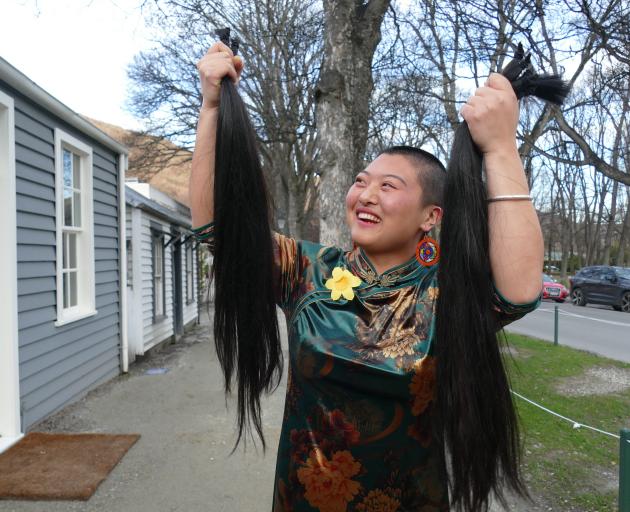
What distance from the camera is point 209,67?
1325 mm

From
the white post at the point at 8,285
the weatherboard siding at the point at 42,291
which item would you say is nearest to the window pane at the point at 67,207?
the weatherboard siding at the point at 42,291

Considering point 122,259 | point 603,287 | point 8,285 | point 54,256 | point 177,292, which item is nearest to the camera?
point 8,285

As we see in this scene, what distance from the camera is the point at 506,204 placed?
1167 millimetres

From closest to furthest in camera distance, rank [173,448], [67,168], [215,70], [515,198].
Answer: [515,198], [215,70], [173,448], [67,168]

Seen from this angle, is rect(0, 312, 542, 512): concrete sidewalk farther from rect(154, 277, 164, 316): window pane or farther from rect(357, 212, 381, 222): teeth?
rect(357, 212, 381, 222): teeth

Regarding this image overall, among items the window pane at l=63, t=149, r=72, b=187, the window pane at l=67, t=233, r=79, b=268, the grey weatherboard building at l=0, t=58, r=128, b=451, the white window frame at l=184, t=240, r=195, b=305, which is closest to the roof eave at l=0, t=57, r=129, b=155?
the grey weatherboard building at l=0, t=58, r=128, b=451

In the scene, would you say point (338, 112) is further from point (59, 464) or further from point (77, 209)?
point (59, 464)

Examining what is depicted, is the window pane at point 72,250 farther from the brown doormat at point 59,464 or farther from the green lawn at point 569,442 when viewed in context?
the green lawn at point 569,442

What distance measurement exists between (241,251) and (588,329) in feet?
45.4

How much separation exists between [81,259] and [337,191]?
3527 mm

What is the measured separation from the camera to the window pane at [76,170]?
6.28 m

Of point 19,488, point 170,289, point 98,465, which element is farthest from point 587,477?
point 170,289

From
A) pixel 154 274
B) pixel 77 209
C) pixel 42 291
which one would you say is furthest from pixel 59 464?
pixel 154 274

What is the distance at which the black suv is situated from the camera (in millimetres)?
17625
